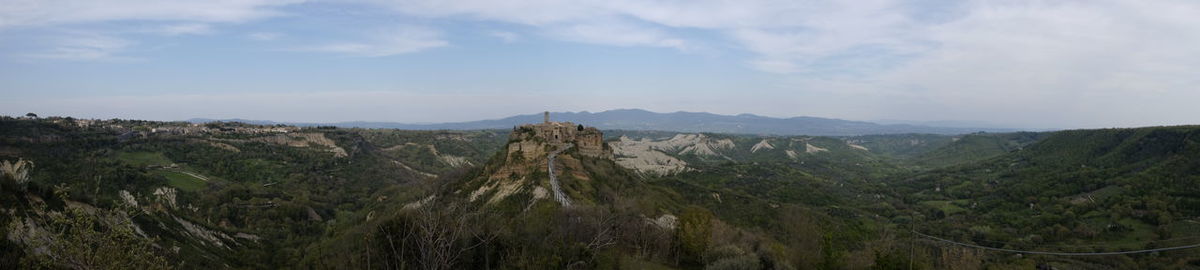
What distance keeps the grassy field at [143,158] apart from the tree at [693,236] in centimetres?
10872

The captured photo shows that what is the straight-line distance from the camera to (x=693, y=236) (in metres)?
29.9

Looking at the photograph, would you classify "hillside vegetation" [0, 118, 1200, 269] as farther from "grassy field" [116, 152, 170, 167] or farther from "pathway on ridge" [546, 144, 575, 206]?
"pathway on ridge" [546, 144, 575, 206]

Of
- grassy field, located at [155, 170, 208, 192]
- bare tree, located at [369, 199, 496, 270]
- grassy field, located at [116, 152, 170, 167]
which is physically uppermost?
bare tree, located at [369, 199, 496, 270]

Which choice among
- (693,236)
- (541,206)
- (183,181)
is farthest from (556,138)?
(183,181)

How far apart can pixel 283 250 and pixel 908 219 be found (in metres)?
101

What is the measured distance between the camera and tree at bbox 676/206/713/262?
2971 cm

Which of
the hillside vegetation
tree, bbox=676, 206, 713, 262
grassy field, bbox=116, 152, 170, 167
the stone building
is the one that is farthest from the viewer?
grassy field, bbox=116, 152, 170, 167

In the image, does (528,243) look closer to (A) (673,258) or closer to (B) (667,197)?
(A) (673,258)

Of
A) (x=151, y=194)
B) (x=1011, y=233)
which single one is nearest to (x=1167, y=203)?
(x=1011, y=233)

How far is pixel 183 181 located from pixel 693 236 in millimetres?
96982

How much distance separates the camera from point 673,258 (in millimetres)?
30797

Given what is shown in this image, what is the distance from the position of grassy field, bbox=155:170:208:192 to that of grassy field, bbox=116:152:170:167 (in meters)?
7.82

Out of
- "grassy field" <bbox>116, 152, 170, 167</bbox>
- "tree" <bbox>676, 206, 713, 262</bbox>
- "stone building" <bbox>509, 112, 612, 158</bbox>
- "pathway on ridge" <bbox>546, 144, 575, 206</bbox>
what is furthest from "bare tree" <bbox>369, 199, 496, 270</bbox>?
"grassy field" <bbox>116, 152, 170, 167</bbox>

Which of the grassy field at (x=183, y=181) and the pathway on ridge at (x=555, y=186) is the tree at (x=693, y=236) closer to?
the pathway on ridge at (x=555, y=186)
